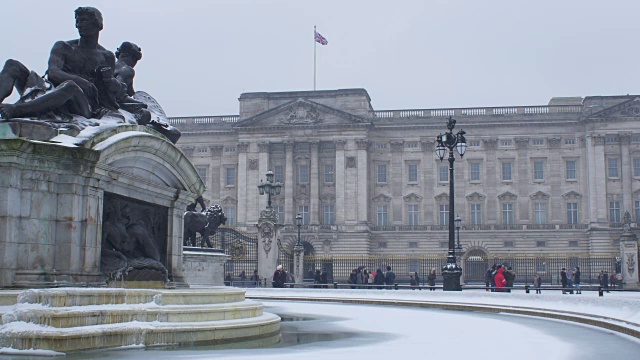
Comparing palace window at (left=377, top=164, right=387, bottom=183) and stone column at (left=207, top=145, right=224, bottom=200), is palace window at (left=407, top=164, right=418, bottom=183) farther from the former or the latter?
stone column at (left=207, top=145, right=224, bottom=200)

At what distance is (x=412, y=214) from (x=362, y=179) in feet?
18.8

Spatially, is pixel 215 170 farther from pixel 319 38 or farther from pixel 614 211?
pixel 614 211

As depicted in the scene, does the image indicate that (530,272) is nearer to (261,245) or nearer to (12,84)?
(261,245)

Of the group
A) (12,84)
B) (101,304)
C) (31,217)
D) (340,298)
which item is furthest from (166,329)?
(340,298)

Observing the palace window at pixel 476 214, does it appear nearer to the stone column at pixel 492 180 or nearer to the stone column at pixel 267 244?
the stone column at pixel 492 180

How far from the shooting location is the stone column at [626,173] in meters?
70.6

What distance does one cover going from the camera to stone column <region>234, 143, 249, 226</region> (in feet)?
245

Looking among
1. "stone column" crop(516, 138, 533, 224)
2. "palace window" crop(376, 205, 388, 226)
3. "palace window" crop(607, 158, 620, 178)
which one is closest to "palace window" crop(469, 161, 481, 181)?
"stone column" crop(516, 138, 533, 224)

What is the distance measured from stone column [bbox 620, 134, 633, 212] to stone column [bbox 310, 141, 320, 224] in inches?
1051

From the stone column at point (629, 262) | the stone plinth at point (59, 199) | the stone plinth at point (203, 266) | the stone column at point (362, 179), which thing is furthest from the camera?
the stone column at point (362, 179)

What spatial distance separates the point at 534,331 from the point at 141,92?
7672 mm

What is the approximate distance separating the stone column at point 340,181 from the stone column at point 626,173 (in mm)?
24313

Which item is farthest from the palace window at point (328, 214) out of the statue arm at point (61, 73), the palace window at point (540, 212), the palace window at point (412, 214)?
the statue arm at point (61, 73)

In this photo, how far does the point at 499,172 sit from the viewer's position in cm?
7400
